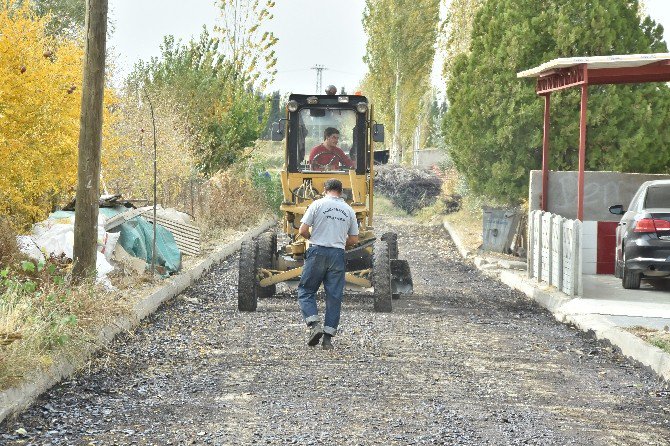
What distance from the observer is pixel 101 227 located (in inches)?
661

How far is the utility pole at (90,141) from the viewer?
573 inches

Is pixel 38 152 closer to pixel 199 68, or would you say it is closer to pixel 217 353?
pixel 217 353

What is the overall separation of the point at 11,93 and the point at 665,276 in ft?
32.0

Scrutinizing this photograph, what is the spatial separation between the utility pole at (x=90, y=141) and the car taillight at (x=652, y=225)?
24.3 ft

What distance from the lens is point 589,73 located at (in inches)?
733

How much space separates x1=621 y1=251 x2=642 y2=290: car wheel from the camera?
18.1m

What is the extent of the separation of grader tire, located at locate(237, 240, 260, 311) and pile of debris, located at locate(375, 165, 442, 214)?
27976 mm

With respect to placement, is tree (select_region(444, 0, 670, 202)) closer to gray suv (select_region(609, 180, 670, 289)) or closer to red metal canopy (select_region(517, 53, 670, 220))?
red metal canopy (select_region(517, 53, 670, 220))

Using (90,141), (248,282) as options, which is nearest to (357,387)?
(248,282)

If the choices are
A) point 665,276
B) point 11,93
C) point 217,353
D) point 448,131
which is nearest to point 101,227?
point 11,93

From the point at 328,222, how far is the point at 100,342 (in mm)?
2545

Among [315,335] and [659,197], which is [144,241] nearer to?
[315,335]

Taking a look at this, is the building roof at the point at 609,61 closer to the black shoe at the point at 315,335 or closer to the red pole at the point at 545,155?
the red pole at the point at 545,155

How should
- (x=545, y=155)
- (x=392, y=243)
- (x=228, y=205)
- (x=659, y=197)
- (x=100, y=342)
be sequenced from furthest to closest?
1. (x=228, y=205)
2. (x=545, y=155)
3. (x=659, y=197)
4. (x=392, y=243)
5. (x=100, y=342)
